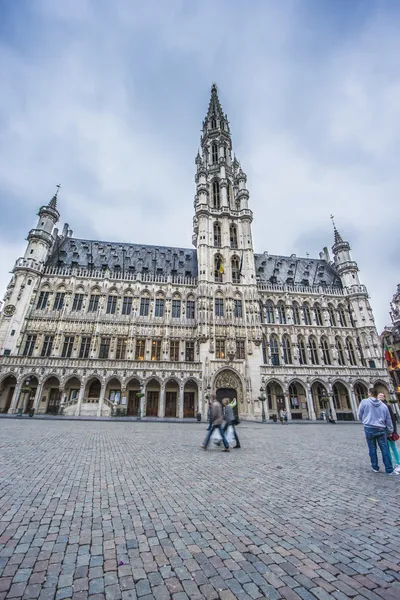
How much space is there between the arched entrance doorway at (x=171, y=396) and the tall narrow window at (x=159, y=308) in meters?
8.33

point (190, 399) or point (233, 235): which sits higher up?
point (233, 235)

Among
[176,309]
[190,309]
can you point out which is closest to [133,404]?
[176,309]

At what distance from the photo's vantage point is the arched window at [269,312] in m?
35.9

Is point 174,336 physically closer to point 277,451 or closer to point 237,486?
point 277,451

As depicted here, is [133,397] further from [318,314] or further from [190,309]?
[318,314]

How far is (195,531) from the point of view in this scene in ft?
12.0

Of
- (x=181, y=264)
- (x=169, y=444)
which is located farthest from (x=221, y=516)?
(x=181, y=264)

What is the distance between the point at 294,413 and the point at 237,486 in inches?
1160

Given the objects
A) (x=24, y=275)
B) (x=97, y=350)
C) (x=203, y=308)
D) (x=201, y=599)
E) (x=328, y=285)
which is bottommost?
(x=201, y=599)

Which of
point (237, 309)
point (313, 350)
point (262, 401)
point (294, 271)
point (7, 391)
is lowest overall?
point (262, 401)

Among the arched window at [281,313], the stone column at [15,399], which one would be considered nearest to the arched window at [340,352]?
the arched window at [281,313]

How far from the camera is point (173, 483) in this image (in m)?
5.69

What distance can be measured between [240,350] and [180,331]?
760 cm

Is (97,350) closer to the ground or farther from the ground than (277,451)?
farther from the ground
